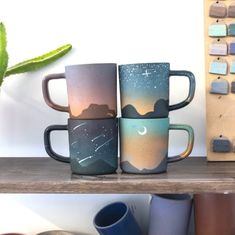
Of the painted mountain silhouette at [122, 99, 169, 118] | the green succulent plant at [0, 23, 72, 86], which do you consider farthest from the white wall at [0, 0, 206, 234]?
the painted mountain silhouette at [122, 99, 169, 118]

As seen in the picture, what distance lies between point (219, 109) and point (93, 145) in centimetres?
24

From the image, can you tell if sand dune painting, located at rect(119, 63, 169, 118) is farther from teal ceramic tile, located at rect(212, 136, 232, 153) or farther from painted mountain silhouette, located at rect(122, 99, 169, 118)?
teal ceramic tile, located at rect(212, 136, 232, 153)

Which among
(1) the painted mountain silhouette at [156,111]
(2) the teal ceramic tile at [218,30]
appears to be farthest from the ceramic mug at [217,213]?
(2) the teal ceramic tile at [218,30]

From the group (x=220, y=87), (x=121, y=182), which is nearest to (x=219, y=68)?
(x=220, y=87)

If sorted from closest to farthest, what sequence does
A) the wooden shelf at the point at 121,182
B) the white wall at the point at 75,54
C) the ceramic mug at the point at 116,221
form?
the wooden shelf at the point at 121,182, the ceramic mug at the point at 116,221, the white wall at the point at 75,54

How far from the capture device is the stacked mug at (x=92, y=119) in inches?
22.0

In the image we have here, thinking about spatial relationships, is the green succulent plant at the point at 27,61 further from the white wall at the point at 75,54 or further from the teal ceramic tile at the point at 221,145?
the teal ceramic tile at the point at 221,145

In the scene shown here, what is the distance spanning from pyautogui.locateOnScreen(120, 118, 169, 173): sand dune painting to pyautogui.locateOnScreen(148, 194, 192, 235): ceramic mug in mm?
91

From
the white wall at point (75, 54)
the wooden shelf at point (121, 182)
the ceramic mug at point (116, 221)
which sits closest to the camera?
the wooden shelf at point (121, 182)

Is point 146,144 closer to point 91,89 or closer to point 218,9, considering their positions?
point 91,89

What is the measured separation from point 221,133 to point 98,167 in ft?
0.76

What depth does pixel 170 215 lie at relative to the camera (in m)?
0.63

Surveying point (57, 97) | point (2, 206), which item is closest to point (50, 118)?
point (57, 97)

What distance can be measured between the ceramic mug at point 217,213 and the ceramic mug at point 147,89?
164 mm
